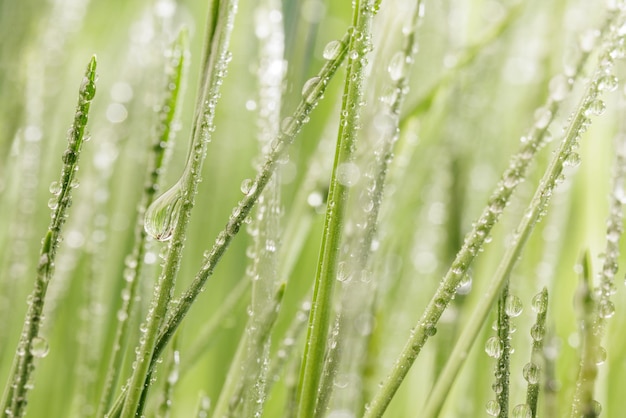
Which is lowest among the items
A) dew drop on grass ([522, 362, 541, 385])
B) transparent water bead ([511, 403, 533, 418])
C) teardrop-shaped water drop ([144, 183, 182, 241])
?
transparent water bead ([511, 403, 533, 418])

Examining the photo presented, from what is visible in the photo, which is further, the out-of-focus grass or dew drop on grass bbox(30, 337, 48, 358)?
the out-of-focus grass

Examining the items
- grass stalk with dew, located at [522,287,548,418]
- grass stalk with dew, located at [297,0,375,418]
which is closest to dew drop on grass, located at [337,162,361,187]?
grass stalk with dew, located at [297,0,375,418]

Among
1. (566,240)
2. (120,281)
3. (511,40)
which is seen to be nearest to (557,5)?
(511,40)

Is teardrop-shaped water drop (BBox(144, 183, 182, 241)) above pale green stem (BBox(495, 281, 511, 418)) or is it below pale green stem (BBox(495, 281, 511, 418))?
above

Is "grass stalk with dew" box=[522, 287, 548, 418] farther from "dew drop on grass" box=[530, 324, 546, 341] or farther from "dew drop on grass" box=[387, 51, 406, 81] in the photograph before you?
"dew drop on grass" box=[387, 51, 406, 81]

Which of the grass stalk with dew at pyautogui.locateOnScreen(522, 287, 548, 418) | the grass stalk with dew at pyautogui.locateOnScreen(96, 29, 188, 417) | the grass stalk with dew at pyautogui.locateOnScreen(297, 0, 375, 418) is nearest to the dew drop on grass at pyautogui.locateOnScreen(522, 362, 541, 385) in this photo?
the grass stalk with dew at pyautogui.locateOnScreen(522, 287, 548, 418)

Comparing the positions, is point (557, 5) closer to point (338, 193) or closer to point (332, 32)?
point (332, 32)
